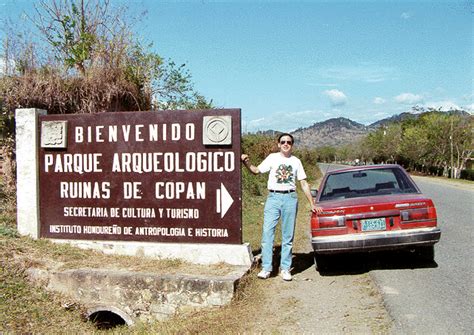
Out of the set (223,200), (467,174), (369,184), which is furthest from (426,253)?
(467,174)

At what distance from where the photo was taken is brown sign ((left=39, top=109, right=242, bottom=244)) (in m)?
6.21

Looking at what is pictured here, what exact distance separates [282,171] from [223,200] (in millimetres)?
930

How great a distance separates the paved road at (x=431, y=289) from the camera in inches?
169

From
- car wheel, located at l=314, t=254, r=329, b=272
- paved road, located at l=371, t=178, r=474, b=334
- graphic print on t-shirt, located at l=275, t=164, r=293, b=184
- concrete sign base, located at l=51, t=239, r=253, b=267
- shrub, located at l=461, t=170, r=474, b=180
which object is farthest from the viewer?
shrub, located at l=461, t=170, r=474, b=180

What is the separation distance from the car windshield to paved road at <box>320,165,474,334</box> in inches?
43.6

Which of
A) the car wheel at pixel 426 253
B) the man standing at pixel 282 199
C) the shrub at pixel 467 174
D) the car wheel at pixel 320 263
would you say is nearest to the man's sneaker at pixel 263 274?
the man standing at pixel 282 199

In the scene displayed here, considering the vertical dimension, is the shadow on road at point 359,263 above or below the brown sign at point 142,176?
below

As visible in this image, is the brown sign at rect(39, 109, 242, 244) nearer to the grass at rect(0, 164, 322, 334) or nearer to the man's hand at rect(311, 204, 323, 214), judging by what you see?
the grass at rect(0, 164, 322, 334)

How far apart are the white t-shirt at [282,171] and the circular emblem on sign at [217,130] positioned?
69 cm

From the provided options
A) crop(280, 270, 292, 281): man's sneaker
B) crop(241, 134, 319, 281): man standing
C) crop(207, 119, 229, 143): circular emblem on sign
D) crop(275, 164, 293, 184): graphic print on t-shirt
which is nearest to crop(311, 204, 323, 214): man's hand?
crop(241, 134, 319, 281): man standing

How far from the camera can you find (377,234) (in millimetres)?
5836

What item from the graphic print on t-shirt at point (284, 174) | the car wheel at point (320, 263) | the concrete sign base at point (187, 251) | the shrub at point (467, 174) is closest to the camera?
the graphic print on t-shirt at point (284, 174)

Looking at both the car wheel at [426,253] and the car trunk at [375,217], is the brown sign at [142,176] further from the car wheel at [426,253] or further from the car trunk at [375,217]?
the car wheel at [426,253]

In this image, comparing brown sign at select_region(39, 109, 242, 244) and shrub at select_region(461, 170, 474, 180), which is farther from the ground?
brown sign at select_region(39, 109, 242, 244)
